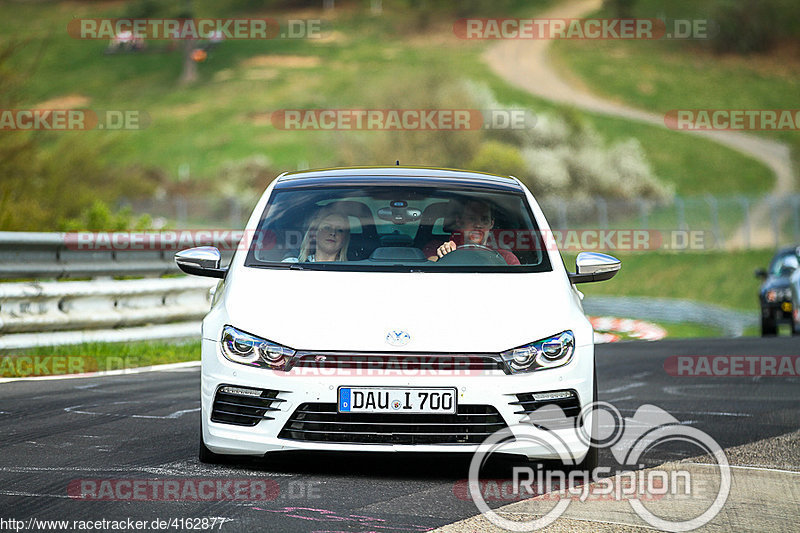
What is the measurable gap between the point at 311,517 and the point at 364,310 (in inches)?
48.5

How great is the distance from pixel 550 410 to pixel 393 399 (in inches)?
30.8

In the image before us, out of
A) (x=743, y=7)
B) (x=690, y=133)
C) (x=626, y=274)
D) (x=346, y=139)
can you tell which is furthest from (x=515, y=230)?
(x=743, y=7)

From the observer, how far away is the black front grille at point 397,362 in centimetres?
587

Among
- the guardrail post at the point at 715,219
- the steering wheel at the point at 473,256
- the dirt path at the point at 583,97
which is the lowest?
the steering wheel at the point at 473,256

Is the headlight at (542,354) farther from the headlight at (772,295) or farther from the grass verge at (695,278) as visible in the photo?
the grass verge at (695,278)

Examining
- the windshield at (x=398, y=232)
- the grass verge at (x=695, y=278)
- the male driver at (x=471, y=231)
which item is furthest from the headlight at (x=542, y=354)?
the grass verge at (x=695, y=278)

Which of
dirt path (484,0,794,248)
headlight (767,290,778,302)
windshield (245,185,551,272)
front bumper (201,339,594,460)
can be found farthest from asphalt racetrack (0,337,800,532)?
dirt path (484,0,794,248)

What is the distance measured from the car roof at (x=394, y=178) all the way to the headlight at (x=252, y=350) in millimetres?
1642

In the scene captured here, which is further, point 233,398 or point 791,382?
point 791,382

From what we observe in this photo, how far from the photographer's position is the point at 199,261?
7.03 metres

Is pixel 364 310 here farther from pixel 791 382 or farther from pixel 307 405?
pixel 791 382

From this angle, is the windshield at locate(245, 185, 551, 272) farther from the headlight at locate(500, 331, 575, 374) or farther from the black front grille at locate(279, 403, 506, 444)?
the black front grille at locate(279, 403, 506, 444)

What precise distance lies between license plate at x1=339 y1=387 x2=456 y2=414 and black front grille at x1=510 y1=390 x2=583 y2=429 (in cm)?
35

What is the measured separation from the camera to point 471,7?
365 ft
